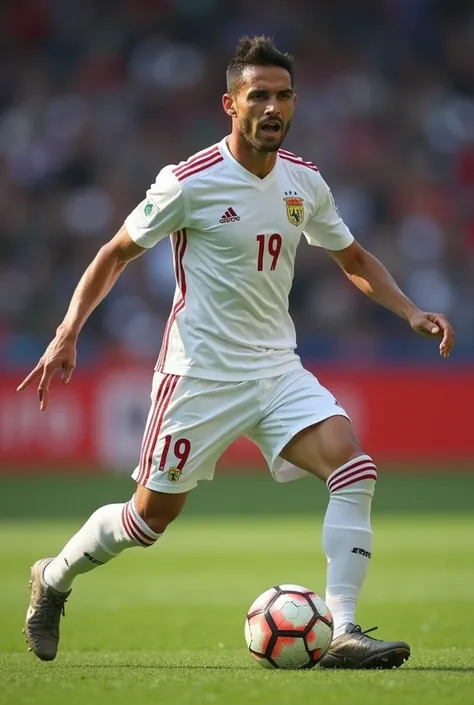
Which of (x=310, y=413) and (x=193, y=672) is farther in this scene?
(x=310, y=413)

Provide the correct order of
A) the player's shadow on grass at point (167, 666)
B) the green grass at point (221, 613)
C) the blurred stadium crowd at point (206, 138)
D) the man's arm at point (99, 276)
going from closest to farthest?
the green grass at point (221, 613)
the player's shadow on grass at point (167, 666)
the man's arm at point (99, 276)
the blurred stadium crowd at point (206, 138)

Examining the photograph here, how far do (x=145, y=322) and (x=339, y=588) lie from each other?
12.3 meters

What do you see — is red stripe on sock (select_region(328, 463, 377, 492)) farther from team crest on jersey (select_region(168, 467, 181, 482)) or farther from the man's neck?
the man's neck

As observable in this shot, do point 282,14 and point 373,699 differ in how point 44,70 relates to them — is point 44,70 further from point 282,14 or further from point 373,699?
point 373,699

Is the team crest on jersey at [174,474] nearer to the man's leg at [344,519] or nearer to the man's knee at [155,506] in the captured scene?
the man's knee at [155,506]

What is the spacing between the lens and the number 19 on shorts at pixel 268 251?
5.36 meters

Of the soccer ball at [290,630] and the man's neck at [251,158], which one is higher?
the man's neck at [251,158]

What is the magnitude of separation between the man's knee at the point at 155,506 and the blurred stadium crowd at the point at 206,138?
35.0ft

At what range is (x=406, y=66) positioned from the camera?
65.8 ft

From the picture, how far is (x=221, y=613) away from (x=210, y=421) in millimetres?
2340

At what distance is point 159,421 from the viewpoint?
537 cm

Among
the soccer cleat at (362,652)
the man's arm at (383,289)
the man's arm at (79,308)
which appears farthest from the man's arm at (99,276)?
the soccer cleat at (362,652)

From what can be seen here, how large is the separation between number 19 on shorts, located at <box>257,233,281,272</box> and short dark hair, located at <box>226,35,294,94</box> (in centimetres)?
64

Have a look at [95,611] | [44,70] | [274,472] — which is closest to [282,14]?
[44,70]
